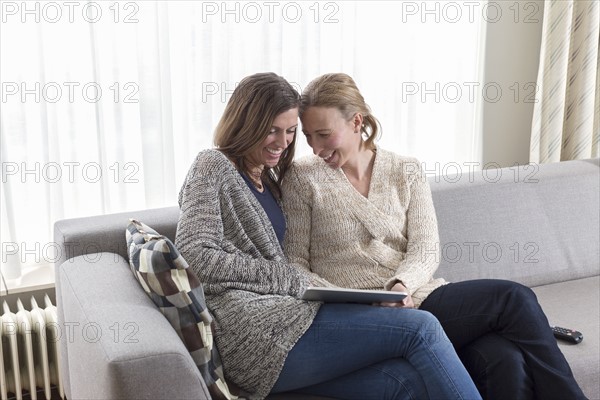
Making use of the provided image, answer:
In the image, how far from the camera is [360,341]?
6.50ft

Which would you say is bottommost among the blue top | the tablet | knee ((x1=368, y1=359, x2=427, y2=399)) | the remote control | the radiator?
the radiator

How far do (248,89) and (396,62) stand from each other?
4.10 ft

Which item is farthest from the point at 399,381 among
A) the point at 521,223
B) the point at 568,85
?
the point at 568,85

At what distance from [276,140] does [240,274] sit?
39cm

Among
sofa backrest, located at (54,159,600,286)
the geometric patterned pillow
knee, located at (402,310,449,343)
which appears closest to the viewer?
the geometric patterned pillow

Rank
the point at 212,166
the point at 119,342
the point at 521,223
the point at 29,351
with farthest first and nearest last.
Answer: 1. the point at 521,223
2. the point at 29,351
3. the point at 212,166
4. the point at 119,342

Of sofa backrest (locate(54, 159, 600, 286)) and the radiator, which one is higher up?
sofa backrest (locate(54, 159, 600, 286))

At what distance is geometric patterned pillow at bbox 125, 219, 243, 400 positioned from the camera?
186cm

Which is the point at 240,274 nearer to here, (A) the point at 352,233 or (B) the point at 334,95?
(A) the point at 352,233

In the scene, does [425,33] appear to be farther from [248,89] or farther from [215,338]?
[215,338]

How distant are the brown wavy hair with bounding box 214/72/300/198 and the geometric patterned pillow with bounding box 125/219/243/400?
1.27 feet

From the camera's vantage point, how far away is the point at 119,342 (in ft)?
5.66

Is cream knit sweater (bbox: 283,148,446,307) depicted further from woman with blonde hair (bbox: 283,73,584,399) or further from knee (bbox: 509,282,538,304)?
knee (bbox: 509,282,538,304)

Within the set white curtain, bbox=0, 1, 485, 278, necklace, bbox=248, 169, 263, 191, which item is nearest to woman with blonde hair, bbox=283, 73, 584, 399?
necklace, bbox=248, 169, 263, 191
